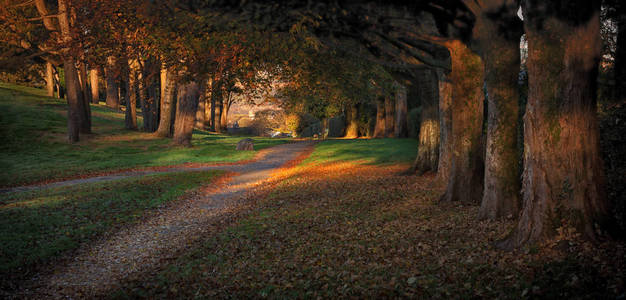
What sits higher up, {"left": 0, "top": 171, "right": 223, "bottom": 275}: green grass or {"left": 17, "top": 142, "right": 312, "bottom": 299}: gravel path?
{"left": 0, "top": 171, "right": 223, "bottom": 275}: green grass

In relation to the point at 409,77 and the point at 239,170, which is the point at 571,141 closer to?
the point at 409,77

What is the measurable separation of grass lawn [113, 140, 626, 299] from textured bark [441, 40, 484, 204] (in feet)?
2.12

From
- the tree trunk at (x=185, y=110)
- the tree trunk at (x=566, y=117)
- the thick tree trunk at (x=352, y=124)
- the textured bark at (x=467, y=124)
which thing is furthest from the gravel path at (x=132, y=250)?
the thick tree trunk at (x=352, y=124)

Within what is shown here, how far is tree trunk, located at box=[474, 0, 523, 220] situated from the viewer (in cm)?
852

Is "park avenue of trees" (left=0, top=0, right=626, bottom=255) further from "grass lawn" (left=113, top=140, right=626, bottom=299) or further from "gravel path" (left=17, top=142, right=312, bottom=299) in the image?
"gravel path" (left=17, top=142, right=312, bottom=299)

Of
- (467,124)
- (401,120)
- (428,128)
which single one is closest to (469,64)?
(467,124)

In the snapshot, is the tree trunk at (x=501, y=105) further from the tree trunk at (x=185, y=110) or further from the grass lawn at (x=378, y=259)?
the tree trunk at (x=185, y=110)

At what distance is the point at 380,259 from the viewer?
24.8 ft

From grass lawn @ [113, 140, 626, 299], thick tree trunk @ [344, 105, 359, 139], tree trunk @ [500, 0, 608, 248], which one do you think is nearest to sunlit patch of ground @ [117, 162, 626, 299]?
grass lawn @ [113, 140, 626, 299]

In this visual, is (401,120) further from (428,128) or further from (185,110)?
(428,128)

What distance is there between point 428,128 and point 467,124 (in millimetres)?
5677

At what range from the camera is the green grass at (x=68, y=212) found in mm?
9242

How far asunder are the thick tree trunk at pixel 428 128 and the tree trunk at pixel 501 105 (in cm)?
713

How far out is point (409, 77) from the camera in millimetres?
16422
